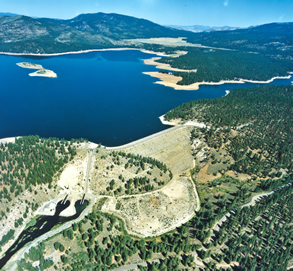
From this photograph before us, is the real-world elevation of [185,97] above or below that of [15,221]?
above

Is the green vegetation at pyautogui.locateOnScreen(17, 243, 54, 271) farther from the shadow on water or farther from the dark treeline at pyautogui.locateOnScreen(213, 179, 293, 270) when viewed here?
the dark treeline at pyautogui.locateOnScreen(213, 179, 293, 270)

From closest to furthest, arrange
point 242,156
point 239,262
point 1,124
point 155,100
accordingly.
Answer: point 239,262
point 242,156
point 1,124
point 155,100

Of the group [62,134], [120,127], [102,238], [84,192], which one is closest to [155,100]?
[120,127]

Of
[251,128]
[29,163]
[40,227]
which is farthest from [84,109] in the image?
[251,128]

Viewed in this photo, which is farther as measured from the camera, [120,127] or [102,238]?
[120,127]

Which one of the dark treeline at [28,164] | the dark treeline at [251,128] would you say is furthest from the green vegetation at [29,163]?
the dark treeline at [251,128]

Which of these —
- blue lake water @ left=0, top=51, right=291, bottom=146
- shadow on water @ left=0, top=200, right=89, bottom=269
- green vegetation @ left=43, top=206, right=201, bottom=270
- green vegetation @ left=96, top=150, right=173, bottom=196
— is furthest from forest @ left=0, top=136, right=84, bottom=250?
green vegetation @ left=43, top=206, right=201, bottom=270

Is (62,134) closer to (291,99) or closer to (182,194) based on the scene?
(182,194)

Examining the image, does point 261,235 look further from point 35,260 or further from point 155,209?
point 35,260
